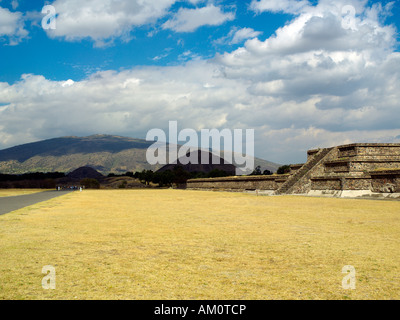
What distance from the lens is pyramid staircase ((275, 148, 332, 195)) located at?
3225 cm

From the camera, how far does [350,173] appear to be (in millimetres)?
28469

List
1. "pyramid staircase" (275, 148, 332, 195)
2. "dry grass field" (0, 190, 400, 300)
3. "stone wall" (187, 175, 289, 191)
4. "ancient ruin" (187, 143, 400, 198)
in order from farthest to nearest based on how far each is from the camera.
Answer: "stone wall" (187, 175, 289, 191)
"pyramid staircase" (275, 148, 332, 195)
"ancient ruin" (187, 143, 400, 198)
"dry grass field" (0, 190, 400, 300)

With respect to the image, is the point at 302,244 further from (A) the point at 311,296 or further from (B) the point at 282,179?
(B) the point at 282,179

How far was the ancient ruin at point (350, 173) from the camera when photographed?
2512 centimetres

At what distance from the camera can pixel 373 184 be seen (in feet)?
84.7

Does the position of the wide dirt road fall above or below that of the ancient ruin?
below

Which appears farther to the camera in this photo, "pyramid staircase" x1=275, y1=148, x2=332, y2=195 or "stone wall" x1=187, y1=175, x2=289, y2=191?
"stone wall" x1=187, y1=175, x2=289, y2=191

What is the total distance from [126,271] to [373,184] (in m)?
24.1

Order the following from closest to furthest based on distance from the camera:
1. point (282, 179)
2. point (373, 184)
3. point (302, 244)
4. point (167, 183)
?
point (302, 244) < point (373, 184) < point (282, 179) < point (167, 183)

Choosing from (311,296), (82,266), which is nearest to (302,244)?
Answer: (311,296)
